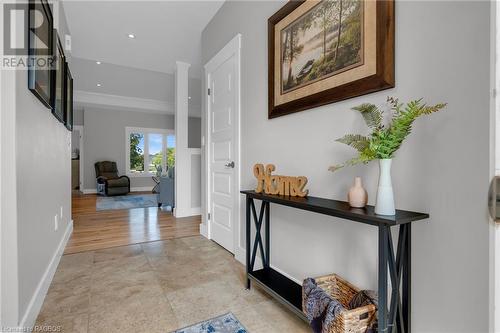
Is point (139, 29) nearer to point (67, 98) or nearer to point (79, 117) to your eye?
point (67, 98)

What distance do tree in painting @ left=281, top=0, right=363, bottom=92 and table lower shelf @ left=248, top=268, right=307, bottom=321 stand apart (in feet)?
4.46

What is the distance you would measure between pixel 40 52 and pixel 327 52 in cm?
182

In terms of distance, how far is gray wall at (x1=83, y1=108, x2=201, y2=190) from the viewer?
7.69 meters

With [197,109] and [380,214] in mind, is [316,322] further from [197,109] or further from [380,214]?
[197,109]

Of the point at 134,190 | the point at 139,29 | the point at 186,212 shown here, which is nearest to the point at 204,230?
the point at 186,212

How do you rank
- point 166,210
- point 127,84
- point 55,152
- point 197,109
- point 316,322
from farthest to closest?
point 197,109 < point 127,84 < point 166,210 < point 55,152 < point 316,322

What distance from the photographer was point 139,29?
11.3 feet

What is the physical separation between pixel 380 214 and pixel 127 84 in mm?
6109

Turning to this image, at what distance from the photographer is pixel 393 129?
3.65 ft

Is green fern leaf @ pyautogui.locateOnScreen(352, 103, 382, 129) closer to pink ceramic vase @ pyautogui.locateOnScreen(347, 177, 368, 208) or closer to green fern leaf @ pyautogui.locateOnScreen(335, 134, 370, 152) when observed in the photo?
green fern leaf @ pyautogui.locateOnScreen(335, 134, 370, 152)

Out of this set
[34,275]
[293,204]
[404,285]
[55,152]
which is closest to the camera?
[404,285]

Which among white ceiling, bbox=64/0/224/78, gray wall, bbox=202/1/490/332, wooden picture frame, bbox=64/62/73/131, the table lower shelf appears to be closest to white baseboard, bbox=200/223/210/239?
the table lower shelf

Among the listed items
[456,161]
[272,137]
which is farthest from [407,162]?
[272,137]

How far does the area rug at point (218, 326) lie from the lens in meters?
1.45
